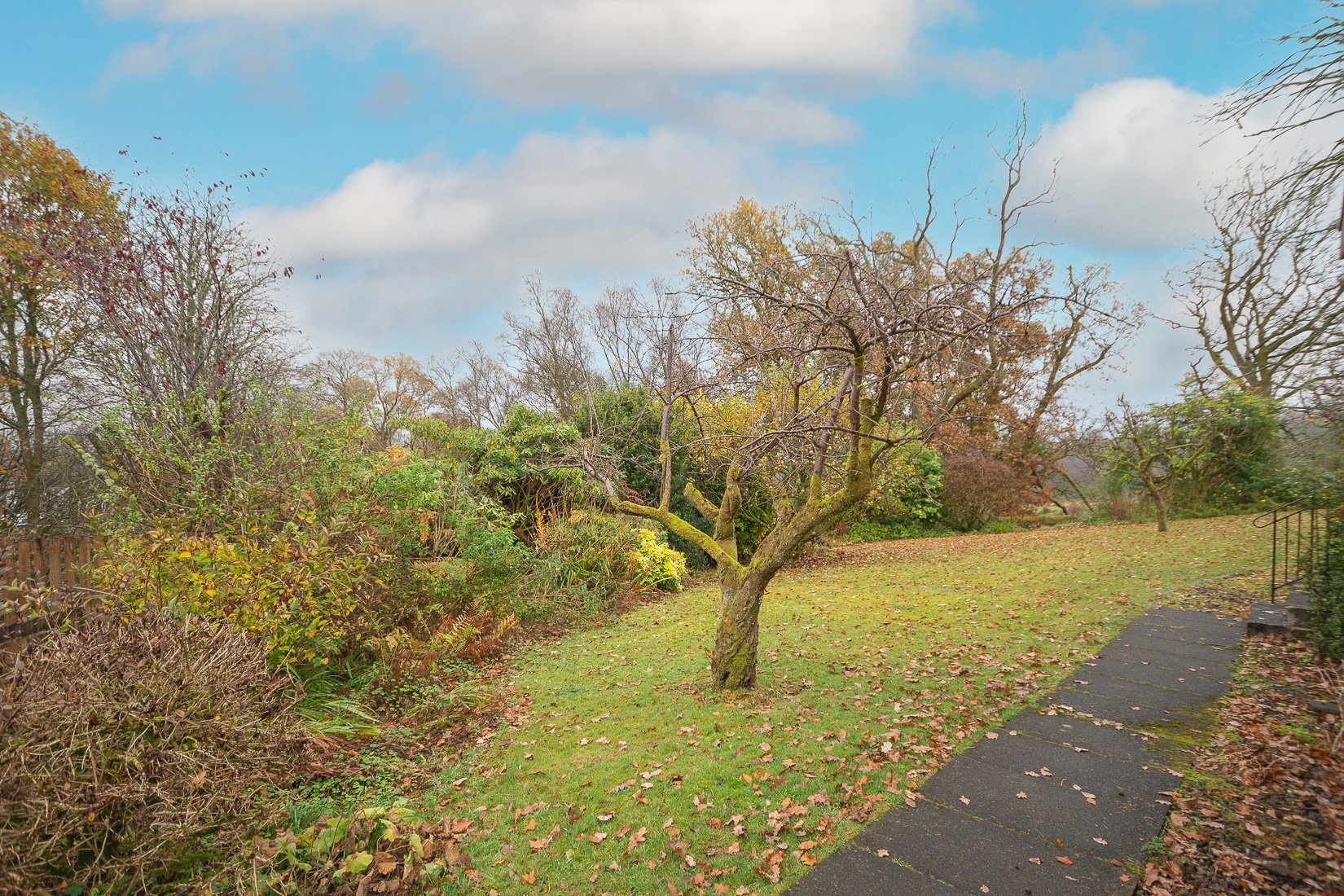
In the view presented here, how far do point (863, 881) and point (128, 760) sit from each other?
3.45m

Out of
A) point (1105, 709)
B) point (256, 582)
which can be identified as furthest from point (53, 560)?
point (1105, 709)

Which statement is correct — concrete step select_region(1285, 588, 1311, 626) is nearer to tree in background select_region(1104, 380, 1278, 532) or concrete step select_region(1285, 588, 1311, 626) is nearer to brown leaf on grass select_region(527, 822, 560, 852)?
brown leaf on grass select_region(527, 822, 560, 852)

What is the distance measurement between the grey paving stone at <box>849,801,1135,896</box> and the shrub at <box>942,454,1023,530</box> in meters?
16.3

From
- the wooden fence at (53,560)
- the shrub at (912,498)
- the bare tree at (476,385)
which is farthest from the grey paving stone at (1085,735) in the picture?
the bare tree at (476,385)

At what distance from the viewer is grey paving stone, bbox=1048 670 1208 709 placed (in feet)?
16.6

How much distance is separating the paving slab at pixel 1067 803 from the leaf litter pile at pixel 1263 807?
0.43 feet

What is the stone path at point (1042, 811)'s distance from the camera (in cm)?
305

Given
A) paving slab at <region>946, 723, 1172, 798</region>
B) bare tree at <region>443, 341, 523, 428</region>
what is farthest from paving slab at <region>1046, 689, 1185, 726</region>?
bare tree at <region>443, 341, 523, 428</region>

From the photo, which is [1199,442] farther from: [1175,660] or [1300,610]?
[1175,660]

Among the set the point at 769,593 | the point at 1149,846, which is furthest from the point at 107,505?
the point at 1149,846

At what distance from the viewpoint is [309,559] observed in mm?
5645

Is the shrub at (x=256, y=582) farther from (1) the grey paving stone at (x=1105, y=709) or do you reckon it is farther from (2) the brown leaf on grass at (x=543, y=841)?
(1) the grey paving stone at (x=1105, y=709)

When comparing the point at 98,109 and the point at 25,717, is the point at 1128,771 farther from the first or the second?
the point at 98,109

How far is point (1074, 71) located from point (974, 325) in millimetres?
6501
